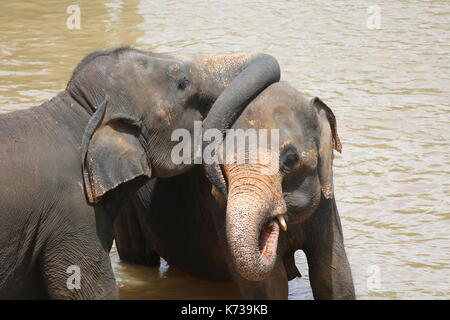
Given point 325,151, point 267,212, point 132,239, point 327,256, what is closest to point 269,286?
point 327,256

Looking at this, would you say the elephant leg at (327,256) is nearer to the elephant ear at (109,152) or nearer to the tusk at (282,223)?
the tusk at (282,223)

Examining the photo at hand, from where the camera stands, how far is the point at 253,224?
5.20 m

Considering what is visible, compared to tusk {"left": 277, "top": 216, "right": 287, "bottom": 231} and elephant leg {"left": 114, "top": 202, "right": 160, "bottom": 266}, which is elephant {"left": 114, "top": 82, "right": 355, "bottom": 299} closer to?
tusk {"left": 277, "top": 216, "right": 287, "bottom": 231}

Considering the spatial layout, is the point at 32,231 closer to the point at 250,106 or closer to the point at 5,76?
the point at 250,106

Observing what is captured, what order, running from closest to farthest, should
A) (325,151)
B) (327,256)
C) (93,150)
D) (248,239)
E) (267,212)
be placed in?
(248,239) < (267,212) < (93,150) < (325,151) < (327,256)

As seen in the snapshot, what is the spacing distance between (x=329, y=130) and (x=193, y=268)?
1.42 m

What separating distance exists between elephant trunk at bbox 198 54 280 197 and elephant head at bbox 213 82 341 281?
46mm

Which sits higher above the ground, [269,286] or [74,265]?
[74,265]

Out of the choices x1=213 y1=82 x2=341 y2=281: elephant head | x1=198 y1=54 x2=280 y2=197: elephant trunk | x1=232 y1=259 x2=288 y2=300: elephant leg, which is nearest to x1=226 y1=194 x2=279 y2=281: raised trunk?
x1=213 y1=82 x2=341 y2=281: elephant head

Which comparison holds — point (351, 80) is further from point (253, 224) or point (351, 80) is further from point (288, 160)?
point (253, 224)

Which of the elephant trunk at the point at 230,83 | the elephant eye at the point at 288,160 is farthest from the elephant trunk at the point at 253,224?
the elephant trunk at the point at 230,83

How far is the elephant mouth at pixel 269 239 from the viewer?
5.32m

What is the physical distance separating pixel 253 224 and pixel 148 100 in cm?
96

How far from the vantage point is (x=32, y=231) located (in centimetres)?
550
